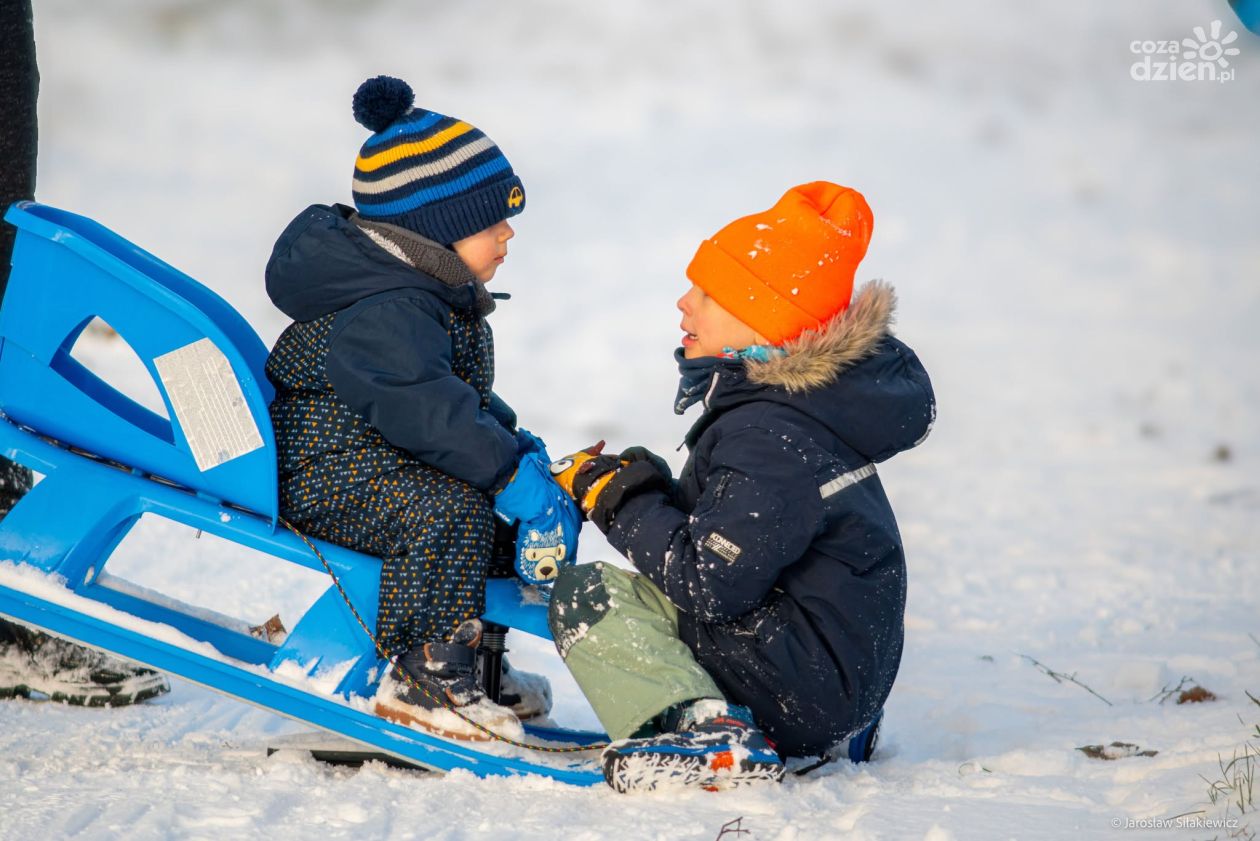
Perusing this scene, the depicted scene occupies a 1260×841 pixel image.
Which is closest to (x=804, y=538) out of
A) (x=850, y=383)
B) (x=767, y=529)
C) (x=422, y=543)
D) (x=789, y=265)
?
(x=767, y=529)

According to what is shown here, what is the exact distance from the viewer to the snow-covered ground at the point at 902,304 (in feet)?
8.23

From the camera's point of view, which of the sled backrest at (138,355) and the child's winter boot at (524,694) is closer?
the sled backrest at (138,355)

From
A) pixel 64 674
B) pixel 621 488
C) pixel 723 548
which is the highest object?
pixel 621 488

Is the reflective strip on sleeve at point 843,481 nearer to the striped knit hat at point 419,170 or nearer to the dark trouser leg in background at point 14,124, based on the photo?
the striped knit hat at point 419,170

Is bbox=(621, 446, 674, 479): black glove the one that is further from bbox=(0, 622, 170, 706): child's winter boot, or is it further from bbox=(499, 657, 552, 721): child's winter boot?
bbox=(0, 622, 170, 706): child's winter boot

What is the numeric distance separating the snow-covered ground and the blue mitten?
1.66ft

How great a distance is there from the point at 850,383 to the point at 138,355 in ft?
5.06

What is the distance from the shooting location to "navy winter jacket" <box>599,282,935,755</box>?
103 inches

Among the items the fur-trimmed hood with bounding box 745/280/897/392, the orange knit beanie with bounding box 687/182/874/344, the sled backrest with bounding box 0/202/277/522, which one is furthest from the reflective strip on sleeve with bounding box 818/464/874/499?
the sled backrest with bounding box 0/202/277/522

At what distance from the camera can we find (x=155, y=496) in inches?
109

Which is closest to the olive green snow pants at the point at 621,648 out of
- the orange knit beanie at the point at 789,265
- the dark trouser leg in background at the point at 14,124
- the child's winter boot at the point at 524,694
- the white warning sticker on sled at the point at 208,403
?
the child's winter boot at the point at 524,694

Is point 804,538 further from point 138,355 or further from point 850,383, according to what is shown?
point 138,355

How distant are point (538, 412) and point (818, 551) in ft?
12.1

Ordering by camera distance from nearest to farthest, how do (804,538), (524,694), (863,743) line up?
1. (804,538)
2. (863,743)
3. (524,694)
